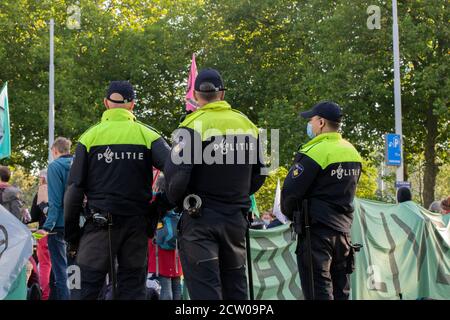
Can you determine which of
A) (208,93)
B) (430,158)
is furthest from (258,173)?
(430,158)

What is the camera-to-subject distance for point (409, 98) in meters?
32.3

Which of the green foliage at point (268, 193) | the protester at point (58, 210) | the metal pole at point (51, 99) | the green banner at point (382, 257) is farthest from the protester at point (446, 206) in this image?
the green foliage at point (268, 193)

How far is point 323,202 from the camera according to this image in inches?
312

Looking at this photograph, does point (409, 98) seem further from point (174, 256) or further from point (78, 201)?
point (78, 201)

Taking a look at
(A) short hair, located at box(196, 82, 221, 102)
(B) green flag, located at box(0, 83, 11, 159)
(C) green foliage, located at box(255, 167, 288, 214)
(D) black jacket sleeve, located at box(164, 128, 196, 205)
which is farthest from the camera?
(C) green foliage, located at box(255, 167, 288, 214)

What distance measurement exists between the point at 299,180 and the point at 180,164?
5.68 feet

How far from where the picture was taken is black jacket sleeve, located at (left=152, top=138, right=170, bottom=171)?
7.03 m

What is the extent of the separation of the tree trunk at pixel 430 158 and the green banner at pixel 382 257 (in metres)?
20.7

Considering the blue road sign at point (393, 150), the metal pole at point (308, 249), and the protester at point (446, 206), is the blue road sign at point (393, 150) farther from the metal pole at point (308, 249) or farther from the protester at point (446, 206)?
the metal pole at point (308, 249)

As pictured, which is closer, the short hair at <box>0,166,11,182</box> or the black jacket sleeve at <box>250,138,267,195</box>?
the black jacket sleeve at <box>250,138,267,195</box>

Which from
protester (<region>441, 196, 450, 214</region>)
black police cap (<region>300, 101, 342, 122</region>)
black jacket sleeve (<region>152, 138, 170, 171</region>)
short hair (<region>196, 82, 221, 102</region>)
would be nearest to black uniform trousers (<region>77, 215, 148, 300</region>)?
black jacket sleeve (<region>152, 138, 170, 171</region>)

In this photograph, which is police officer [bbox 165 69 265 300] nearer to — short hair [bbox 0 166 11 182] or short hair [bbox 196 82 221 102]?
short hair [bbox 196 82 221 102]

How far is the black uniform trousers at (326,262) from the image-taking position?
308 inches
